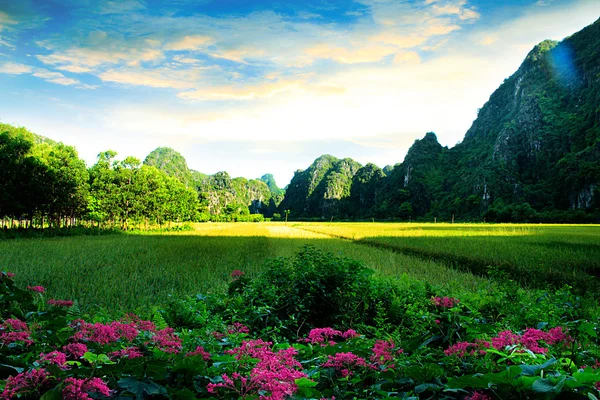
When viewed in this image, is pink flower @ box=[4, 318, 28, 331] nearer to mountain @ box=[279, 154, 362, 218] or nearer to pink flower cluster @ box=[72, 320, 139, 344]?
pink flower cluster @ box=[72, 320, 139, 344]

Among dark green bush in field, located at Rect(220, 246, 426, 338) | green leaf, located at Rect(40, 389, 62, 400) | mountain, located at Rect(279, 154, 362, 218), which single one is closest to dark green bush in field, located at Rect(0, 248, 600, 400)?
green leaf, located at Rect(40, 389, 62, 400)

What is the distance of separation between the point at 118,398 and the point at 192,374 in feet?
1.03

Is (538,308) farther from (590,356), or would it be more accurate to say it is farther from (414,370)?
(414,370)

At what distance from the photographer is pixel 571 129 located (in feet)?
227

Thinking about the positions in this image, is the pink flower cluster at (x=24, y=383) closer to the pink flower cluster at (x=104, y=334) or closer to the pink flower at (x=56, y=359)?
the pink flower at (x=56, y=359)

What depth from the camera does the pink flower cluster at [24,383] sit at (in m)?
1.01

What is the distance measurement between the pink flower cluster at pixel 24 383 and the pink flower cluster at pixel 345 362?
1.14 metres

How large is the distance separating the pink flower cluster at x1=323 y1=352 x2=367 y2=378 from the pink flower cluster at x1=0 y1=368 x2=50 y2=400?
1141 millimetres

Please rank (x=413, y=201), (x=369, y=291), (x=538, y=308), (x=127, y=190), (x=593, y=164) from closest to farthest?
1. (x=538, y=308)
2. (x=369, y=291)
3. (x=127, y=190)
4. (x=593, y=164)
5. (x=413, y=201)

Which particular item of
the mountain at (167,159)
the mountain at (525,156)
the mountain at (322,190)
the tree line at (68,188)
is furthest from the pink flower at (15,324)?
the mountain at (167,159)

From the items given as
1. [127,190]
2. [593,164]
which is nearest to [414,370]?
[127,190]

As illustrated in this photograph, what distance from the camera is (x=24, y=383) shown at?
1038 mm

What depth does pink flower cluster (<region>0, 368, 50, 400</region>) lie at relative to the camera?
1009 millimetres

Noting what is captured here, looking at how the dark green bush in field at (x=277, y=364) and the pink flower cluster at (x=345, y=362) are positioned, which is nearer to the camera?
the dark green bush in field at (x=277, y=364)
